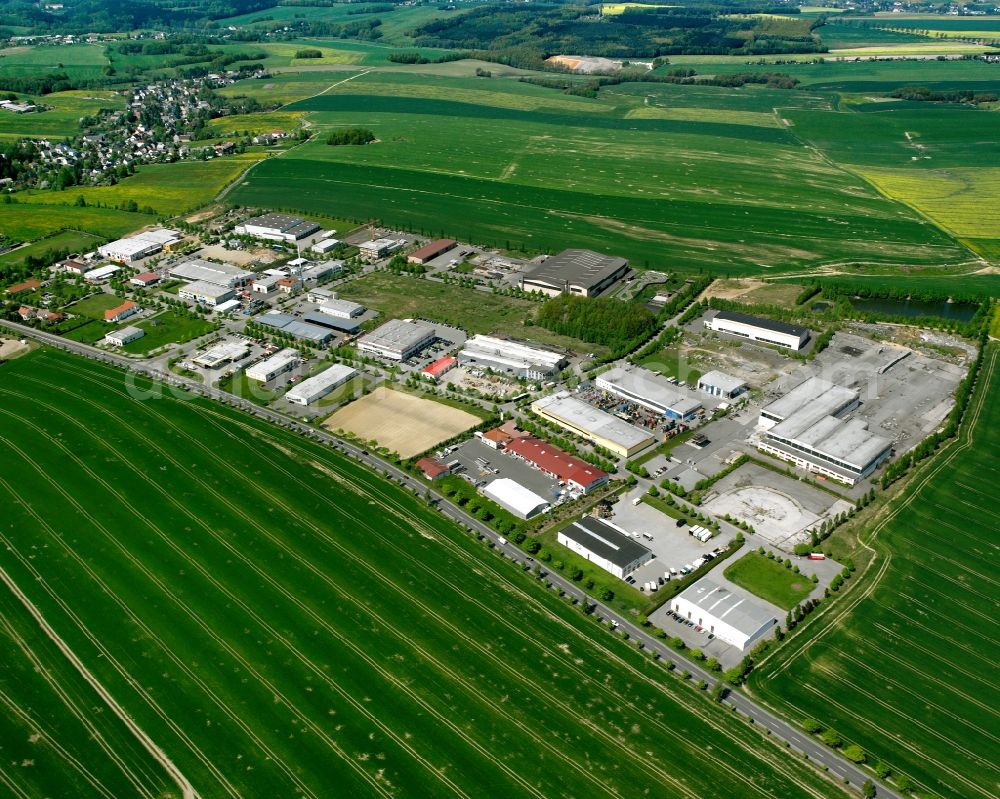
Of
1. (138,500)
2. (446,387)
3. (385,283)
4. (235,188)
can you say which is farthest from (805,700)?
(235,188)

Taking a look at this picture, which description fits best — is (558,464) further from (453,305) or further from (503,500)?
(453,305)

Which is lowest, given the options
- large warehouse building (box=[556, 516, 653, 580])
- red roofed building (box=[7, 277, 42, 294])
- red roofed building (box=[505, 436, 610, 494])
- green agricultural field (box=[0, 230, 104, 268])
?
large warehouse building (box=[556, 516, 653, 580])

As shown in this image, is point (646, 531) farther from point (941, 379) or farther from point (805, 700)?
point (941, 379)

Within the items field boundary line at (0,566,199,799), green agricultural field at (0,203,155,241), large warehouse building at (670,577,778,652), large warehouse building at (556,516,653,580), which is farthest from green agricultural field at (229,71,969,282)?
field boundary line at (0,566,199,799)

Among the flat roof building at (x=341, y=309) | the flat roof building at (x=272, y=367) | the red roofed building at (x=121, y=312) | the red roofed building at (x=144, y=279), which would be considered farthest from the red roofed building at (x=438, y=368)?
the red roofed building at (x=144, y=279)

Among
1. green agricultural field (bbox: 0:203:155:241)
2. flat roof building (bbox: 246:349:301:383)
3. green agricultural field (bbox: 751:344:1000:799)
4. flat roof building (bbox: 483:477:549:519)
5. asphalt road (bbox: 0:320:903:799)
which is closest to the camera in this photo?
asphalt road (bbox: 0:320:903:799)

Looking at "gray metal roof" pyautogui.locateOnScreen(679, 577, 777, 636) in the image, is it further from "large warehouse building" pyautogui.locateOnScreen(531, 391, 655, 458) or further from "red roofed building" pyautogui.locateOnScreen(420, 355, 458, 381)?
"red roofed building" pyautogui.locateOnScreen(420, 355, 458, 381)

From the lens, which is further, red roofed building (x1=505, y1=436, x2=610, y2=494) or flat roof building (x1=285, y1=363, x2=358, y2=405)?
flat roof building (x1=285, y1=363, x2=358, y2=405)

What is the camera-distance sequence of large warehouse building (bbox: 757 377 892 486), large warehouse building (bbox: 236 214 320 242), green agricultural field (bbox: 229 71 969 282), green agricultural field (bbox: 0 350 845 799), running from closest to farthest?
green agricultural field (bbox: 0 350 845 799)
large warehouse building (bbox: 757 377 892 486)
green agricultural field (bbox: 229 71 969 282)
large warehouse building (bbox: 236 214 320 242)
